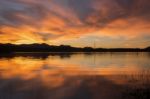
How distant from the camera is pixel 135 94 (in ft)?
57.7

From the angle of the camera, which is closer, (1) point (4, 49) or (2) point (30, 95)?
(2) point (30, 95)

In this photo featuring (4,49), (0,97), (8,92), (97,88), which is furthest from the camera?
(4,49)

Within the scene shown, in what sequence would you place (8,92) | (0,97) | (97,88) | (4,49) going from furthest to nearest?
(4,49) → (97,88) → (8,92) → (0,97)

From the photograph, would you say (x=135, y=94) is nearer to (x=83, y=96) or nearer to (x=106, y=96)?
(x=106, y=96)

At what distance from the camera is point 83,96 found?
59.6 ft

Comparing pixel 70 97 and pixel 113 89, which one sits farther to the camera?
pixel 113 89

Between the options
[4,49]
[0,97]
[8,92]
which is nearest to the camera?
[0,97]

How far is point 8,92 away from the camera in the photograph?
19766 millimetres

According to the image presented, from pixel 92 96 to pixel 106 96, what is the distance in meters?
1.04

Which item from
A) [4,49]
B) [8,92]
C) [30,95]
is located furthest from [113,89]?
[4,49]

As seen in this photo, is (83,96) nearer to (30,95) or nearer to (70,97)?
(70,97)

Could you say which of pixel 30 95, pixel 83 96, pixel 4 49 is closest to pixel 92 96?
pixel 83 96

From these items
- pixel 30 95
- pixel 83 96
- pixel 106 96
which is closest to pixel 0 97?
pixel 30 95

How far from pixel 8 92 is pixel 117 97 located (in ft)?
28.2
